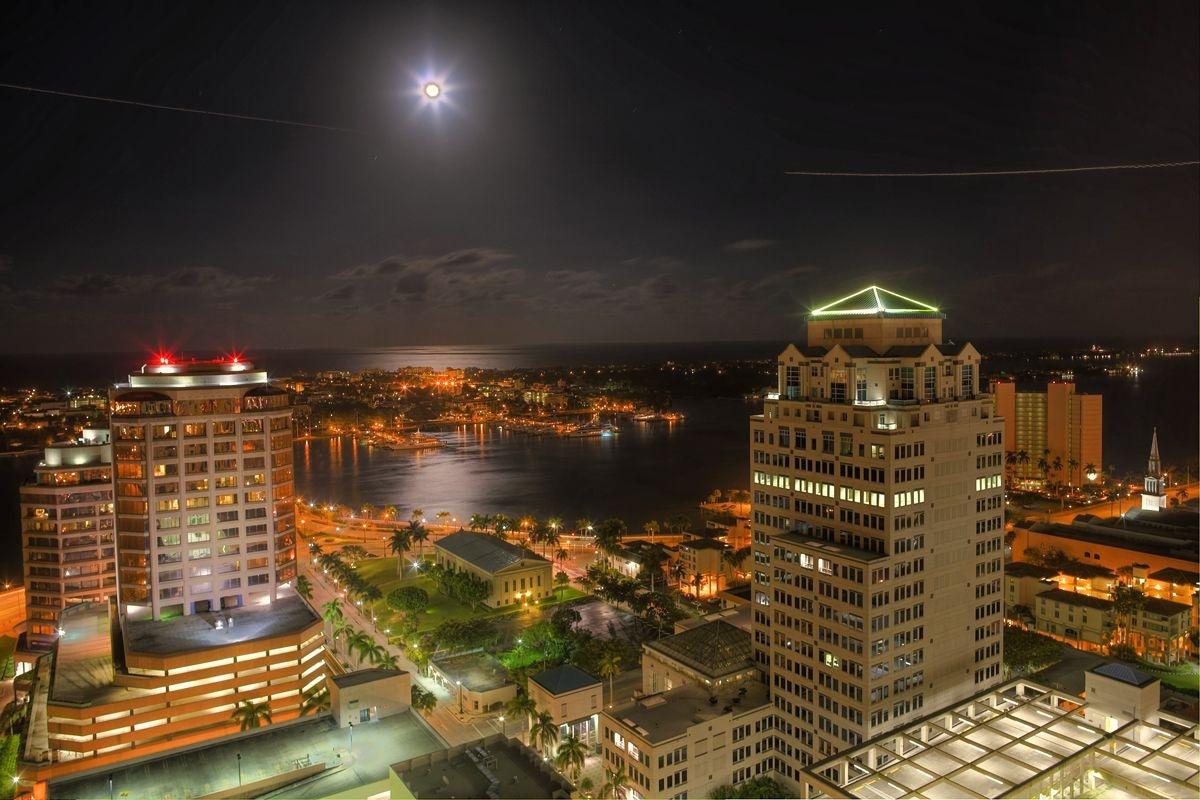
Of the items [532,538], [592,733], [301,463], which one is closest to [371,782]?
[592,733]

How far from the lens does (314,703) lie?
93.5 feet

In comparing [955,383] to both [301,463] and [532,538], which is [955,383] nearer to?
[532,538]

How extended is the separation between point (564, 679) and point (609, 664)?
2543 millimetres

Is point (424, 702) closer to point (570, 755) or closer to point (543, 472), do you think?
point (570, 755)

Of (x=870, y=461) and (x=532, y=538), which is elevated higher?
(x=870, y=461)

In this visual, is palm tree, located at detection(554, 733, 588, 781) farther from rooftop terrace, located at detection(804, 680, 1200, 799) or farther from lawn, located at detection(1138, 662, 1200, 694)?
lawn, located at detection(1138, 662, 1200, 694)

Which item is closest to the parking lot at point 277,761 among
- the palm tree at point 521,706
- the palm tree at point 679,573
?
the palm tree at point 521,706

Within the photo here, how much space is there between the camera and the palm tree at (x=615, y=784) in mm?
22609

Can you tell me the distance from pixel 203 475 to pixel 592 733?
787 inches

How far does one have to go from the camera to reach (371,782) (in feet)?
62.6

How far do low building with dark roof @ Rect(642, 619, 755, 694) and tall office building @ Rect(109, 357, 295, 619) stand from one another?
1818 centimetres

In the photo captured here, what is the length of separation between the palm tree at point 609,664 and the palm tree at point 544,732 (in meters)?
4.20

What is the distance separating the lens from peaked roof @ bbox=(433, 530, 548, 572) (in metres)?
45.4

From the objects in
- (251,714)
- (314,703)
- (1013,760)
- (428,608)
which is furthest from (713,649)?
(428,608)
